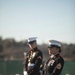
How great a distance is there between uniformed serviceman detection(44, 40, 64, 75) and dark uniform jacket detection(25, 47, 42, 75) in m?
1.03

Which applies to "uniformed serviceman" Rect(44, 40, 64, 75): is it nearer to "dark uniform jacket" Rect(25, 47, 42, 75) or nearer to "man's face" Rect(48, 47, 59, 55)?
"man's face" Rect(48, 47, 59, 55)

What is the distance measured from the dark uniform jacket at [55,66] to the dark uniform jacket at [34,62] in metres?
1.08

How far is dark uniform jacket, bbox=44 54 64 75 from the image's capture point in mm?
9500

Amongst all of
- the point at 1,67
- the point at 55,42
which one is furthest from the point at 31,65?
the point at 1,67

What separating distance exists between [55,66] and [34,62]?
146cm

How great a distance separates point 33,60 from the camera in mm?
10938

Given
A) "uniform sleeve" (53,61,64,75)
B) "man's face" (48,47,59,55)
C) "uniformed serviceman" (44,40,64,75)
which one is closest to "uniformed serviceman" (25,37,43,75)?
"uniformed serviceman" (44,40,64,75)

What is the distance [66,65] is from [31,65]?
12.1 meters

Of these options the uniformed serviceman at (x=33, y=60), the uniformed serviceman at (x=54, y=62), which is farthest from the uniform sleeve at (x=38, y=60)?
the uniformed serviceman at (x=54, y=62)

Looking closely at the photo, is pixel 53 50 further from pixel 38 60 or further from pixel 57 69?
pixel 38 60

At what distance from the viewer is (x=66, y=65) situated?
899 inches

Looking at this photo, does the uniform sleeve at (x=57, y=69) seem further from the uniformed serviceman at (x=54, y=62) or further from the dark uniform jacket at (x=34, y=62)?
the dark uniform jacket at (x=34, y=62)

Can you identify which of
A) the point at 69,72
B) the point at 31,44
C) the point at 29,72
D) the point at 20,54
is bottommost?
the point at 20,54

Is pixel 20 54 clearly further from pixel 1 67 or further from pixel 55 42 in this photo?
pixel 55 42
